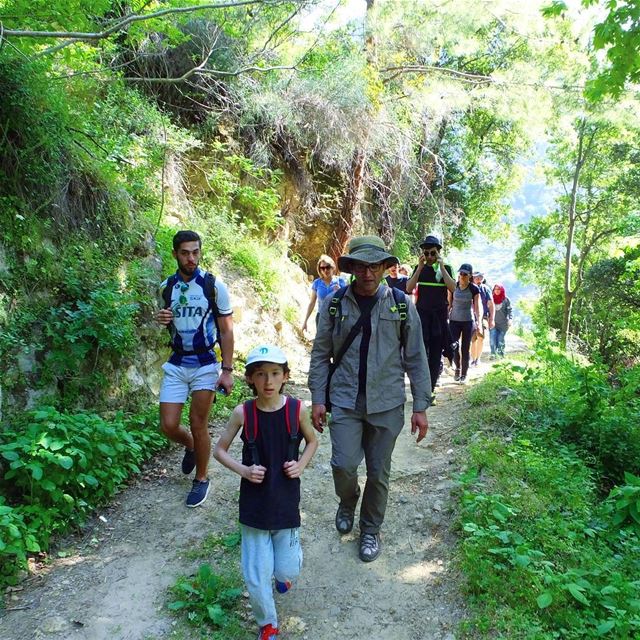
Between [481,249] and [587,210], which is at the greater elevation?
[587,210]

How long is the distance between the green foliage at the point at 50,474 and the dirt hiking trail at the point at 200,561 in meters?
0.19

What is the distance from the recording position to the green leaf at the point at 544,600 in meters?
2.82

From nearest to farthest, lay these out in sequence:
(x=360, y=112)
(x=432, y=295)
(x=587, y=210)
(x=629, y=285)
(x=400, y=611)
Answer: (x=400, y=611) < (x=432, y=295) < (x=360, y=112) < (x=629, y=285) < (x=587, y=210)

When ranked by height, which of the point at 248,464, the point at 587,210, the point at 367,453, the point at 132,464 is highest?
the point at 587,210

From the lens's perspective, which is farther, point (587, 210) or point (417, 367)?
point (587, 210)

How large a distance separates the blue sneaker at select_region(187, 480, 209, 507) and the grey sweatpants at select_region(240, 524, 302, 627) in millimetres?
1647

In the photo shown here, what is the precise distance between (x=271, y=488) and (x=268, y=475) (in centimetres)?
7

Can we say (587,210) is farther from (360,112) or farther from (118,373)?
(118,373)

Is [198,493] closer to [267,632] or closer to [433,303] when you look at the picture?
[267,632]

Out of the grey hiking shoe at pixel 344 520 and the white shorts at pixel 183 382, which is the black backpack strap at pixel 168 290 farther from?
the grey hiking shoe at pixel 344 520

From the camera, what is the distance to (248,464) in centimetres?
284

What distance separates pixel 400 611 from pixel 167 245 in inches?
230

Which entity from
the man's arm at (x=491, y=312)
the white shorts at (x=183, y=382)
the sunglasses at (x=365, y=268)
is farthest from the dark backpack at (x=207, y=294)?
the man's arm at (x=491, y=312)

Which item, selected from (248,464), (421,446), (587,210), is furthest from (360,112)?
(587,210)
